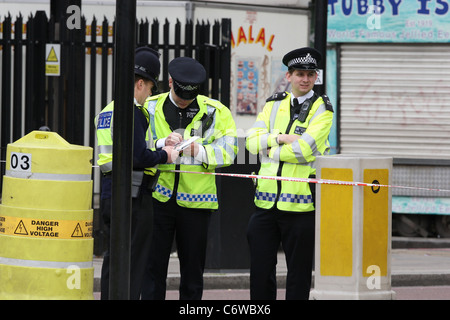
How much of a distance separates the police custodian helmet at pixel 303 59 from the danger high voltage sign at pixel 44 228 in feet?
6.46

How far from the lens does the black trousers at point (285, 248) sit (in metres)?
6.85

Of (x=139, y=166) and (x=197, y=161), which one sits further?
(x=197, y=161)

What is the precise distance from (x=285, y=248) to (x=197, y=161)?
86cm

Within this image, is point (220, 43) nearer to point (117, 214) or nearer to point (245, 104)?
point (245, 104)

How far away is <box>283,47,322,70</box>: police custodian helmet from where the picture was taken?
22.9ft

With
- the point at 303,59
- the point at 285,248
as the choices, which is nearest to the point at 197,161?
the point at 285,248

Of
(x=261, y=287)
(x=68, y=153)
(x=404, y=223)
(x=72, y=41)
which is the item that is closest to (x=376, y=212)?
(x=261, y=287)

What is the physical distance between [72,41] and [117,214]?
20.6 feet

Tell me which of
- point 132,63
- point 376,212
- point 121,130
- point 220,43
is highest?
point 220,43

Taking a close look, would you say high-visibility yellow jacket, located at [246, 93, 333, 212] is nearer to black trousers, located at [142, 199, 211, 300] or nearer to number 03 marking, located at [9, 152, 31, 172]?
black trousers, located at [142, 199, 211, 300]

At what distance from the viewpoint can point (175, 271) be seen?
1032 centimetres

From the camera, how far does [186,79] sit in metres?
6.84

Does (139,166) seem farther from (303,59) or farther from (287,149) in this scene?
(303,59)

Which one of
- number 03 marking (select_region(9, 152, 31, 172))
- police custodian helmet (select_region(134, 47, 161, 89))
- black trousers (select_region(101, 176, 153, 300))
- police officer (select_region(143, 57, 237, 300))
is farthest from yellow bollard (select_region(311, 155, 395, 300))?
number 03 marking (select_region(9, 152, 31, 172))
